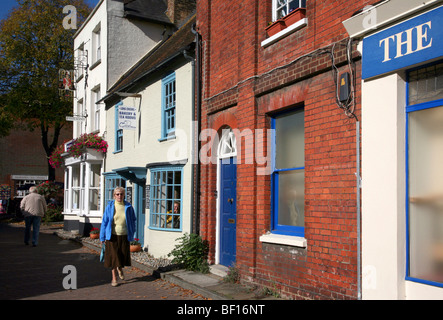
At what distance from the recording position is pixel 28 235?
48.9ft

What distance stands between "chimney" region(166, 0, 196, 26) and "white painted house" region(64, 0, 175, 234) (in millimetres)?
344

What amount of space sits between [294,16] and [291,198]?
3039 mm

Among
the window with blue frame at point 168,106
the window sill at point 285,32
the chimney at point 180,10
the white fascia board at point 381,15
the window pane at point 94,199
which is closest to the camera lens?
the white fascia board at point 381,15

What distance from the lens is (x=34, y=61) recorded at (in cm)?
2709

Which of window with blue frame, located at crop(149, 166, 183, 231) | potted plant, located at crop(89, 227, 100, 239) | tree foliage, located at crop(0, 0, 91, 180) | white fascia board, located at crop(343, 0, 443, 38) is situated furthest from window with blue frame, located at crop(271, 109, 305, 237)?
tree foliage, located at crop(0, 0, 91, 180)

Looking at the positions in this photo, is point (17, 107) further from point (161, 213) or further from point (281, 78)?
point (281, 78)

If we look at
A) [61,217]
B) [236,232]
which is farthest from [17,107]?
[236,232]

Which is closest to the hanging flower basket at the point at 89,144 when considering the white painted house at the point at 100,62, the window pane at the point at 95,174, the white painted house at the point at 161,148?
the white painted house at the point at 100,62

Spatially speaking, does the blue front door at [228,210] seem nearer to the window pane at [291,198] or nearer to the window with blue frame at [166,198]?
the window pane at [291,198]

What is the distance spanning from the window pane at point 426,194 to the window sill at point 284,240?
6.21 ft

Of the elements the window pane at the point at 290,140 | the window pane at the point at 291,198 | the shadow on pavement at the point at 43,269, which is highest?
the window pane at the point at 290,140

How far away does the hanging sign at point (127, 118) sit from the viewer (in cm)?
1393

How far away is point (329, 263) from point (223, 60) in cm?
517

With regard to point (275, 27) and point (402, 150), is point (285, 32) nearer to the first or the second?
point (275, 27)
